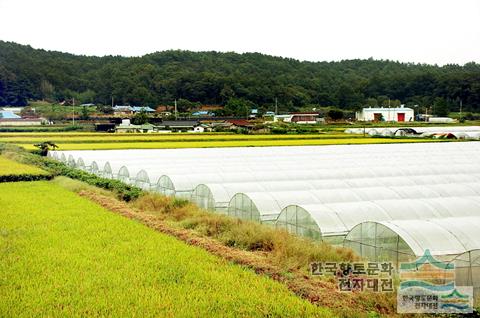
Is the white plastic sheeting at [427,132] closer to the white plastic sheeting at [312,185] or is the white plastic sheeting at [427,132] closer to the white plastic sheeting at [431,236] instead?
the white plastic sheeting at [312,185]

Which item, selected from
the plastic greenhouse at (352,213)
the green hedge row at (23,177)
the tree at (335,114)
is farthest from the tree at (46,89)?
the plastic greenhouse at (352,213)

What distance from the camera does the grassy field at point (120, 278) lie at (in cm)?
705

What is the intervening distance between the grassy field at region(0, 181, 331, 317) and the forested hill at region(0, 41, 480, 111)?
72.6m

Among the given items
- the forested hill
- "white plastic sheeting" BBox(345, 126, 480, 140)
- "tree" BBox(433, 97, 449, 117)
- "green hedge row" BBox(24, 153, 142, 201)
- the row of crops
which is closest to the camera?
the row of crops

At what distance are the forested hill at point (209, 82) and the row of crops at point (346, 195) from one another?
60426 mm

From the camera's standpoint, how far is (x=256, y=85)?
87875 mm

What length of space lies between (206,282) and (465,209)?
616 centimetres

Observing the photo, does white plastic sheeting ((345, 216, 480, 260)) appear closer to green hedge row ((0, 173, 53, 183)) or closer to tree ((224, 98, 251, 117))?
green hedge row ((0, 173, 53, 183))

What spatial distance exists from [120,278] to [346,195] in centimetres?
695

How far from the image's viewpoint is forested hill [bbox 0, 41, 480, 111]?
86562mm

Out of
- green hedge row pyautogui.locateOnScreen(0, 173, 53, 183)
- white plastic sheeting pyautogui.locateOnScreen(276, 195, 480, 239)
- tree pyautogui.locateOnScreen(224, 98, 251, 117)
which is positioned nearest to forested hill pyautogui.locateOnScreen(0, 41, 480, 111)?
tree pyautogui.locateOnScreen(224, 98, 251, 117)

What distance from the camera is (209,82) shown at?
8700 cm

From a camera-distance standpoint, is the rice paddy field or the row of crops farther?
the rice paddy field

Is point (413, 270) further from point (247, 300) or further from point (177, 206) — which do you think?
point (177, 206)
